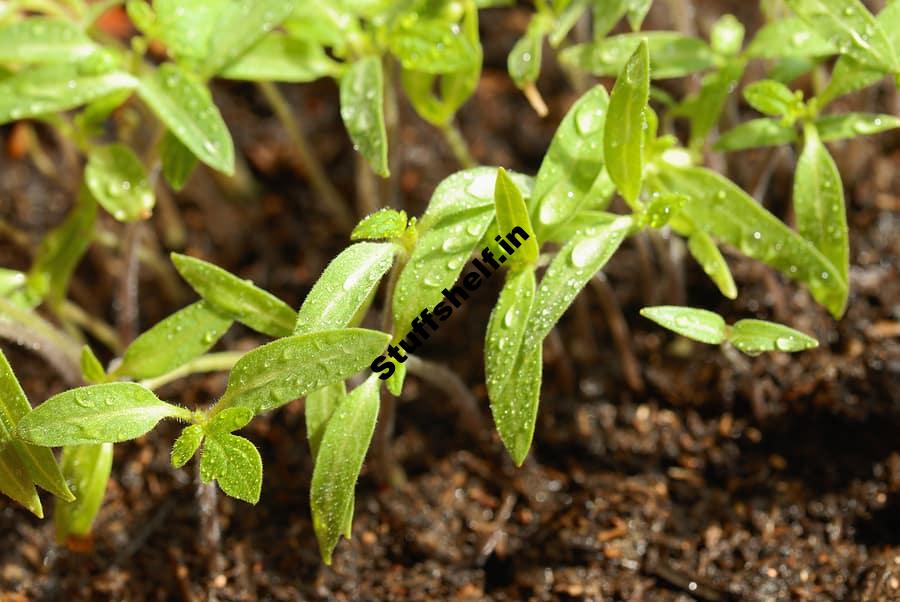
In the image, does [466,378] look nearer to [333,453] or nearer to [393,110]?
[393,110]

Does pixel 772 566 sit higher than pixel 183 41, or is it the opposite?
pixel 183 41

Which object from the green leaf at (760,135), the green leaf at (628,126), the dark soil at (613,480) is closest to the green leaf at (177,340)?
the dark soil at (613,480)

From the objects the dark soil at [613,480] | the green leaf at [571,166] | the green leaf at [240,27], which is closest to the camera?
the green leaf at [571,166]

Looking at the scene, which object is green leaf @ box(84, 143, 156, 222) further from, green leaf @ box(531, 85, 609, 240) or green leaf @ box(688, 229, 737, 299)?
green leaf @ box(688, 229, 737, 299)

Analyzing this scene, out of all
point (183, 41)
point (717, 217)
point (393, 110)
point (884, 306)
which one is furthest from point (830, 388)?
point (183, 41)

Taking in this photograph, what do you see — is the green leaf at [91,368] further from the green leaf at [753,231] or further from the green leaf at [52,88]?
the green leaf at [753,231]

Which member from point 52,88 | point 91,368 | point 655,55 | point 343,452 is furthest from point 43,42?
point 655,55

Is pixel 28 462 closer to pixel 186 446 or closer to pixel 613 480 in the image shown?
pixel 186 446
